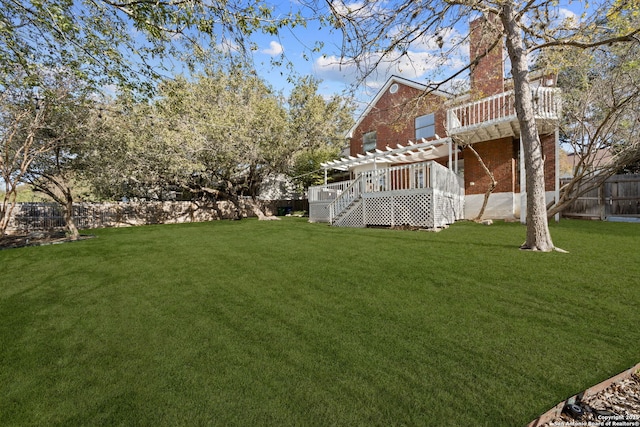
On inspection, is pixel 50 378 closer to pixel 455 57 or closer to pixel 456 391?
pixel 456 391

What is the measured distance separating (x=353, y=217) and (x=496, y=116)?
671 cm

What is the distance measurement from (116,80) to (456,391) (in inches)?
274

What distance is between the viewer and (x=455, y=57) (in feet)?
24.2

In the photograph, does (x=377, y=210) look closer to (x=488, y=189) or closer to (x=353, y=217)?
(x=353, y=217)

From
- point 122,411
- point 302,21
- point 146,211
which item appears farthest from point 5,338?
point 146,211

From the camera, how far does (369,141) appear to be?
18.4m

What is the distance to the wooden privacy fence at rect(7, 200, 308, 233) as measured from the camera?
15.4 m

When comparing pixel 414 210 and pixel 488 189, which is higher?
pixel 488 189

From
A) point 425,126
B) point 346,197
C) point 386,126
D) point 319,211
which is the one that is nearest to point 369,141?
point 386,126

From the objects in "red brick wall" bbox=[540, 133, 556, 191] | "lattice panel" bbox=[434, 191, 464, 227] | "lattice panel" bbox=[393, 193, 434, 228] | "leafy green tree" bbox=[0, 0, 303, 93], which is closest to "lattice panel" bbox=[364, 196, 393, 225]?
"lattice panel" bbox=[393, 193, 434, 228]

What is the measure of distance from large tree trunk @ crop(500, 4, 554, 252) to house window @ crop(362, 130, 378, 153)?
1203cm

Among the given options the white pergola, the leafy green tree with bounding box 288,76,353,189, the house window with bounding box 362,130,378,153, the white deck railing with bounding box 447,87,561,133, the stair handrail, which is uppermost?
the leafy green tree with bounding box 288,76,353,189

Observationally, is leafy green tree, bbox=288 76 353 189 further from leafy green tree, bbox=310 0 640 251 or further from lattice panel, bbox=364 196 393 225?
leafy green tree, bbox=310 0 640 251

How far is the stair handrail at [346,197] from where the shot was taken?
11867 mm
